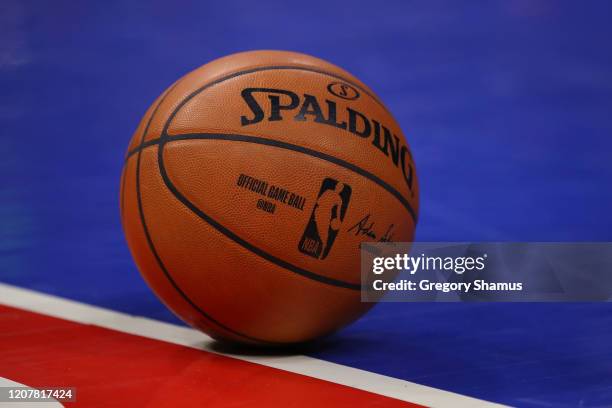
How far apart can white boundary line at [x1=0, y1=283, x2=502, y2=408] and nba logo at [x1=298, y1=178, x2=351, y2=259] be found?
0.41 metres

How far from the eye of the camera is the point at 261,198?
10.5 feet

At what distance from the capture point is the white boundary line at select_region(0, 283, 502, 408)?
116 inches

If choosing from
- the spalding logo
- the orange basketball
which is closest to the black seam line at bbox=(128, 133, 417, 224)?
the orange basketball

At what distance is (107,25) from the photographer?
827 cm

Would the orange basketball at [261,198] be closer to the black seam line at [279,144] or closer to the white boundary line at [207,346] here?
the black seam line at [279,144]

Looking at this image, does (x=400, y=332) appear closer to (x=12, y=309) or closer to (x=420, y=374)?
(x=420, y=374)

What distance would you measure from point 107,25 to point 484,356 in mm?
5754

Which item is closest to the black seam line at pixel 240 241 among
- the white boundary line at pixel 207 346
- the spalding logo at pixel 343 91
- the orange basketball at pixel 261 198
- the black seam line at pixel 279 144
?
the orange basketball at pixel 261 198

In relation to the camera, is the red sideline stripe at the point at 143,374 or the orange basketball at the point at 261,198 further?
the orange basketball at the point at 261,198

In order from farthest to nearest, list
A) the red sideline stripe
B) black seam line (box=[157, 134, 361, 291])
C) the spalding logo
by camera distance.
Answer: the spalding logo, black seam line (box=[157, 134, 361, 291]), the red sideline stripe

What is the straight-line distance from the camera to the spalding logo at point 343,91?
3.47 meters

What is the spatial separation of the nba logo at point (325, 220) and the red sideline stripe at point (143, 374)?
17.3 inches

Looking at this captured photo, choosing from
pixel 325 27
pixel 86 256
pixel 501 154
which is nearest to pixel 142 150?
pixel 86 256

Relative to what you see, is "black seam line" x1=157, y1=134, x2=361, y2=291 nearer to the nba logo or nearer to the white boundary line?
the nba logo
